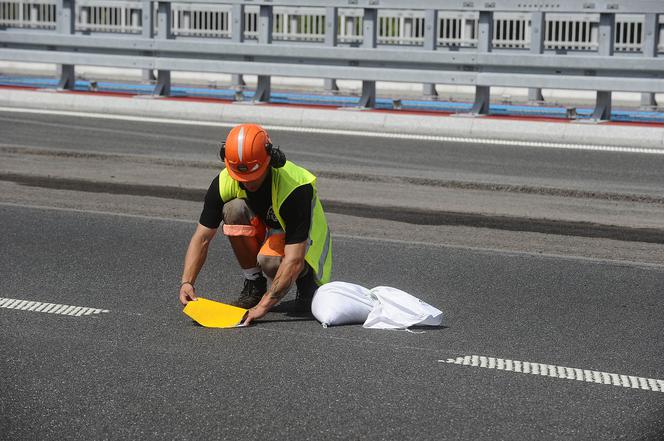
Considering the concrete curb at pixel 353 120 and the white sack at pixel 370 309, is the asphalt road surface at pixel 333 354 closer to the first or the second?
the white sack at pixel 370 309

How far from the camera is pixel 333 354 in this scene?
597cm

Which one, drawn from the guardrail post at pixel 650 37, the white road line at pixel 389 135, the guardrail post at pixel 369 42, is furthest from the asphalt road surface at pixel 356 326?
the guardrail post at pixel 369 42

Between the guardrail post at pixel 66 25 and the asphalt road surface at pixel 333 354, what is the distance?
9.38 metres

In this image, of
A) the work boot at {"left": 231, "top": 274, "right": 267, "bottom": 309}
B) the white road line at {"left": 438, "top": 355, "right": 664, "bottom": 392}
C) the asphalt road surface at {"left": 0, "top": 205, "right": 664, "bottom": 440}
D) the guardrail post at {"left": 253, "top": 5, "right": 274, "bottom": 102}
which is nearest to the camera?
the asphalt road surface at {"left": 0, "top": 205, "right": 664, "bottom": 440}

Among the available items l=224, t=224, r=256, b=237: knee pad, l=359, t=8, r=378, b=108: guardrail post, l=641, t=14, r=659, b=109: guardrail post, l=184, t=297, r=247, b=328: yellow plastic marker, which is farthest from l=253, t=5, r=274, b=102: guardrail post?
l=184, t=297, r=247, b=328: yellow plastic marker

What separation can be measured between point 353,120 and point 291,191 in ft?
28.6

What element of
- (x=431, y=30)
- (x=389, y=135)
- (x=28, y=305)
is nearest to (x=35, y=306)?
(x=28, y=305)

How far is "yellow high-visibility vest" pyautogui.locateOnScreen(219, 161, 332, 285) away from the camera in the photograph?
21.1 ft

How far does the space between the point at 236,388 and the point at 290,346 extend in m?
0.75

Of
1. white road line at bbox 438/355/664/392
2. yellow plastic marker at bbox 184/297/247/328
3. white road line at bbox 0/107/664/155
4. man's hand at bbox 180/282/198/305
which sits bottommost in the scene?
white road line at bbox 438/355/664/392

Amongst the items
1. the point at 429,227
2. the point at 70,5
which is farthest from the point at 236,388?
the point at 70,5

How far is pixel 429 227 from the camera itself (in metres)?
9.55

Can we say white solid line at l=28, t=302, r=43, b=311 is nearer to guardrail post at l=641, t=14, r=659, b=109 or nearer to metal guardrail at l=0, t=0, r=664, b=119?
metal guardrail at l=0, t=0, r=664, b=119

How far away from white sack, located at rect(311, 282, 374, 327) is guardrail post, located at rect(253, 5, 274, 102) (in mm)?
9769
